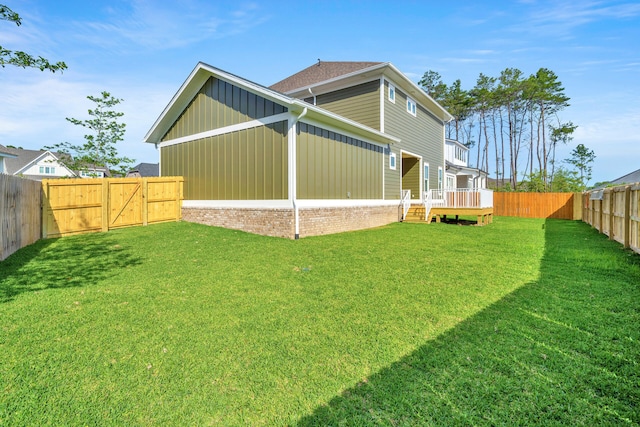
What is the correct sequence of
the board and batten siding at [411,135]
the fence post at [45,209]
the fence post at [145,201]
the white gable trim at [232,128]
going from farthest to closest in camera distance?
1. the board and batten siding at [411,135]
2. the fence post at [145,201]
3. the white gable trim at [232,128]
4. the fence post at [45,209]

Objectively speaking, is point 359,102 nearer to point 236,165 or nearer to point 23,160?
point 236,165

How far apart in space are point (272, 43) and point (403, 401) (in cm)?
1229

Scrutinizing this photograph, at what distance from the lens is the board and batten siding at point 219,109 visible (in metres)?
9.13

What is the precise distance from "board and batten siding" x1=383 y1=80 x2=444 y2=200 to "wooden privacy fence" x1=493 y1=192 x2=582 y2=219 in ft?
19.4

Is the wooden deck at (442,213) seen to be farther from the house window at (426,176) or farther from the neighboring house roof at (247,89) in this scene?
the neighboring house roof at (247,89)

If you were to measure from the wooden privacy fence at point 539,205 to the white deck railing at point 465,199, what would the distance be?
825cm

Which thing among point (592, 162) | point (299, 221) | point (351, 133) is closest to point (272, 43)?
point (351, 133)

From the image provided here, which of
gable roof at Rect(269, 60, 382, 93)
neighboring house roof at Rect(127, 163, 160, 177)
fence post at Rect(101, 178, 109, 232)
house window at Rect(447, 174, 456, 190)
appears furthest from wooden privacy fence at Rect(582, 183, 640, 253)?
neighboring house roof at Rect(127, 163, 160, 177)

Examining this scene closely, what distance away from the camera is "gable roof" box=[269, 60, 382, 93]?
532 inches

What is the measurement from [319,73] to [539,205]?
16.7 m

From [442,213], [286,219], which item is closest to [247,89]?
[286,219]

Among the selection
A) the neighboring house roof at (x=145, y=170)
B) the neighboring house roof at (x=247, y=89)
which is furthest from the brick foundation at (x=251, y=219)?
the neighboring house roof at (x=145, y=170)

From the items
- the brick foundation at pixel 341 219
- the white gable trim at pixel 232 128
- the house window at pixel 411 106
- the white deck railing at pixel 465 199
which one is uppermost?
the house window at pixel 411 106

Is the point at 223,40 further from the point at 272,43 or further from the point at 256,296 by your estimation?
the point at 256,296
